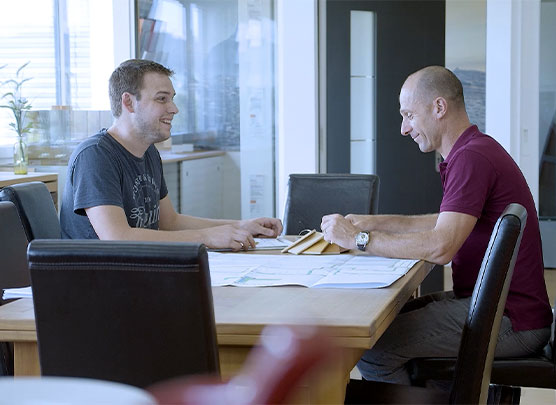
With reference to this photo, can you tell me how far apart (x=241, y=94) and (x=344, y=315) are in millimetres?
3749

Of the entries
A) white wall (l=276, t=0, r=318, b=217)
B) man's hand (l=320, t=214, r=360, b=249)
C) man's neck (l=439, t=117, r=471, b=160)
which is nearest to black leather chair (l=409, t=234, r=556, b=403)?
man's hand (l=320, t=214, r=360, b=249)

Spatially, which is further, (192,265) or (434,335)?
(434,335)

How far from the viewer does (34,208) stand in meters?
2.46

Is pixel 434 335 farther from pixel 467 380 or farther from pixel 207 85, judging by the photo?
pixel 207 85

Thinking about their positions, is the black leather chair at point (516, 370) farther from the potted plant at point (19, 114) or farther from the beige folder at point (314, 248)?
the potted plant at point (19, 114)

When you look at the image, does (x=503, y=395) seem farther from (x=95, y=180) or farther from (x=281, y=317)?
(x=95, y=180)

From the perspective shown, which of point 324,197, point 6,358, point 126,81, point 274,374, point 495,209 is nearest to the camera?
point 274,374

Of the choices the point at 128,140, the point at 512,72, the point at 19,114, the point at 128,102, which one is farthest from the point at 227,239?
the point at 512,72

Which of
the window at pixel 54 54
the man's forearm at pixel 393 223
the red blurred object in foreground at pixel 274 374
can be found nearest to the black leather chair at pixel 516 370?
the man's forearm at pixel 393 223

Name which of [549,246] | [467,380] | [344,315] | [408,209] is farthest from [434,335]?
[549,246]

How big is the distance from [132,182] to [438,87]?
3.29ft

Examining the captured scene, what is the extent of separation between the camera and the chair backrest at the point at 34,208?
2375 mm

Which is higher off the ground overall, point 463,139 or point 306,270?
point 463,139

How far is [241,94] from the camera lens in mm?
5215
